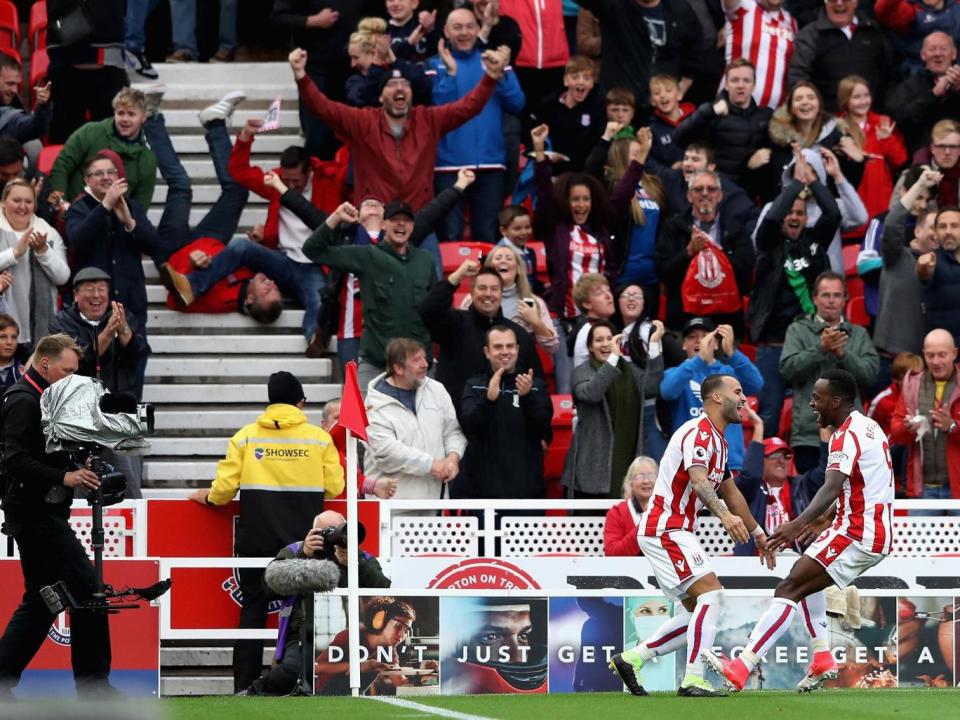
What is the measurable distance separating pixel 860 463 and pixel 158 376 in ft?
23.4

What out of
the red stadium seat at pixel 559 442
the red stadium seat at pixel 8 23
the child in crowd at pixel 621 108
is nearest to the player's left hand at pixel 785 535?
the red stadium seat at pixel 559 442

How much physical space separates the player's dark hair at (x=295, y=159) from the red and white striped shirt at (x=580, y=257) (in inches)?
100

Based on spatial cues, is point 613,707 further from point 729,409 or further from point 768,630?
point 729,409

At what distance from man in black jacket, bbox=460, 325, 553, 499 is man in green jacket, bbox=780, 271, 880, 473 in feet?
Result: 6.86

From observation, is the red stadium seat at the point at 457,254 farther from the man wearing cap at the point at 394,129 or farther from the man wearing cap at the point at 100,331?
the man wearing cap at the point at 100,331

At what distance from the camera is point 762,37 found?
1711 cm

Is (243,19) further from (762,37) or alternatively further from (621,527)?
(621,527)

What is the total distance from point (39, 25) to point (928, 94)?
9066 millimetres

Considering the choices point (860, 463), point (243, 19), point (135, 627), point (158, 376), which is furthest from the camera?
point (243, 19)

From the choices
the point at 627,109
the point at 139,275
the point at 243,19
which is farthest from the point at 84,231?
the point at 243,19

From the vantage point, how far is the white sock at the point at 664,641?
10.0 m

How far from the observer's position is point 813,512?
9953 millimetres

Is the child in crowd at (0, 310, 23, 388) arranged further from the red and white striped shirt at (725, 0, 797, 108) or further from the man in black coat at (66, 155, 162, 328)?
the red and white striped shirt at (725, 0, 797, 108)

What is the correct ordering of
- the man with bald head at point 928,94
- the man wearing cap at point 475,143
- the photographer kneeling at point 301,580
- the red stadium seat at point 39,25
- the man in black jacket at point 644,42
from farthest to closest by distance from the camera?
the red stadium seat at point 39,25, the man in black jacket at point 644,42, the man with bald head at point 928,94, the man wearing cap at point 475,143, the photographer kneeling at point 301,580
